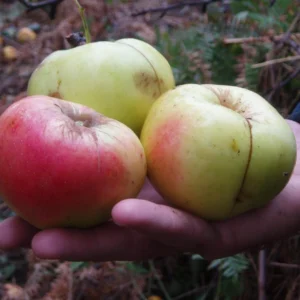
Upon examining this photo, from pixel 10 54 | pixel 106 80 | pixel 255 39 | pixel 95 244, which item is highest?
pixel 106 80

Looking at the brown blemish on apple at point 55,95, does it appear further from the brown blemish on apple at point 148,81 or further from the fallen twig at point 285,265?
the fallen twig at point 285,265

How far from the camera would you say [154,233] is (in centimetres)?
80

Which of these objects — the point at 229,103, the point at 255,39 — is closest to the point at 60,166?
the point at 229,103

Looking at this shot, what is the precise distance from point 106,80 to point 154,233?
1.10ft

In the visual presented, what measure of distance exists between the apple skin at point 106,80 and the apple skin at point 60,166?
11 centimetres

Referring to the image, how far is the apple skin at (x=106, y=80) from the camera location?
3.16ft

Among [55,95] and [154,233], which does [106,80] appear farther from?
[154,233]

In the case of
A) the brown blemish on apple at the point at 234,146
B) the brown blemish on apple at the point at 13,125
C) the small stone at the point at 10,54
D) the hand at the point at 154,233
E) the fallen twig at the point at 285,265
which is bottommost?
the fallen twig at the point at 285,265

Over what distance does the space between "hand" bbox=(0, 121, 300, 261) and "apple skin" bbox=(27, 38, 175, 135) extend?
0.64 ft

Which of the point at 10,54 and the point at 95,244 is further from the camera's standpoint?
the point at 10,54

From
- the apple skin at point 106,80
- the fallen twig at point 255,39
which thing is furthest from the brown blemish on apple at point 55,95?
the fallen twig at point 255,39

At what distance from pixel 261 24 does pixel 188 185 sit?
1.01 m

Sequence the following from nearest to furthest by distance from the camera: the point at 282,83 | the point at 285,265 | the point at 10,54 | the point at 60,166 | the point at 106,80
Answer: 1. the point at 60,166
2. the point at 106,80
3. the point at 285,265
4. the point at 282,83
5. the point at 10,54

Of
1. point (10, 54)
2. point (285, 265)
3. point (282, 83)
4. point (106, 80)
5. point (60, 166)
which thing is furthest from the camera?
point (10, 54)
